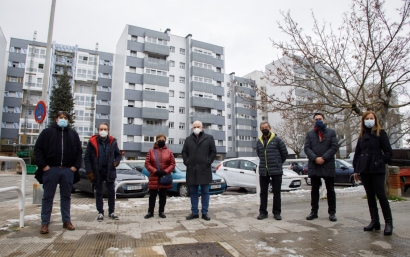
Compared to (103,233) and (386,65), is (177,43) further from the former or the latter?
(103,233)

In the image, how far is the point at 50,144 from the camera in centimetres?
475

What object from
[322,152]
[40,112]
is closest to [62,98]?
[40,112]

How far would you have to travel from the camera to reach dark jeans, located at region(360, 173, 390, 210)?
446cm

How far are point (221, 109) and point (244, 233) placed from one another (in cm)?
4745

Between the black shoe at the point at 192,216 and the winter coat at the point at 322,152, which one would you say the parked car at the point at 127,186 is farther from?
the winter coat at the point at 322,152

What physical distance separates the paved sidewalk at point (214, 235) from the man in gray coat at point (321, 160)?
1.04 feet

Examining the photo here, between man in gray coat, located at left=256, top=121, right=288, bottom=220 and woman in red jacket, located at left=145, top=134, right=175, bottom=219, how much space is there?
190 cm

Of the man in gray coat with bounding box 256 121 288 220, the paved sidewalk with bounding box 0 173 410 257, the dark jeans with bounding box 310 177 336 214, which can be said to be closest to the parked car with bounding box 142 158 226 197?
the paved sidewalk with bounding box 0 173 410 257

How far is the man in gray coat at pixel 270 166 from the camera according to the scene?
565 cm

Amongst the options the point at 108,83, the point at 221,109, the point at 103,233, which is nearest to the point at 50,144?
the point at 103,233

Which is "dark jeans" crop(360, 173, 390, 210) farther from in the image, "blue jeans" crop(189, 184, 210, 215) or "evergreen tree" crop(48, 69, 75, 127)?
"evergreen tree" crop(48, 69, 75, 127)

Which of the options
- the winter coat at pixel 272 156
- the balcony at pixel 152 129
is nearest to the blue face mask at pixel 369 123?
the winter coat at pixel 272 156

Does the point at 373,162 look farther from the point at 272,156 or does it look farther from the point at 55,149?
the point at 55,149

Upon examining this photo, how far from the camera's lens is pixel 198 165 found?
5.75 metres
